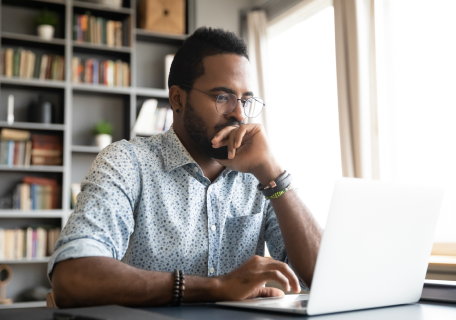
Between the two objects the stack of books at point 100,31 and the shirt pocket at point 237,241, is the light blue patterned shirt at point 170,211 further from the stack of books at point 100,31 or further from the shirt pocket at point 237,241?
the stack of books at point 100,31

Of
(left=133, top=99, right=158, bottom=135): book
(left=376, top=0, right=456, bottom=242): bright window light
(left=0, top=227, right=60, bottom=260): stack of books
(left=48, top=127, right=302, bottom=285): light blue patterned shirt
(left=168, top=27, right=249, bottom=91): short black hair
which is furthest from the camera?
(left=133, top=99, right=158, bottom=135): book

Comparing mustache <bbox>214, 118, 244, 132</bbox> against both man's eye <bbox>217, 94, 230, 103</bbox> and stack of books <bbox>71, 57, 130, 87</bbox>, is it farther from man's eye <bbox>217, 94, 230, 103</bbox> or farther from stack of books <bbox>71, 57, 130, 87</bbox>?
stack of books <bbox>71, 57, 130, 87</bbox>

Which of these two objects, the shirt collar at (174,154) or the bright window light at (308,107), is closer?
the shirt collar at (174,154)

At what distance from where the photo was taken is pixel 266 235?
160cm

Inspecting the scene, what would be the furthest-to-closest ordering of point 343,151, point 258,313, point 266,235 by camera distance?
1. point 343,151
2. point 266,235
3. point 258,313

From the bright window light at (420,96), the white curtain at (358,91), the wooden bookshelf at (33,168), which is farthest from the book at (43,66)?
the bright window light at (420,96)

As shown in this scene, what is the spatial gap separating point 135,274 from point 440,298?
646mm

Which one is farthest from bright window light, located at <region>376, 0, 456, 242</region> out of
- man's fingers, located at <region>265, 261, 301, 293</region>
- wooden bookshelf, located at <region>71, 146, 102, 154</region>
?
wooden bookshelf, located at <region>71, 146, 102, 154</region>

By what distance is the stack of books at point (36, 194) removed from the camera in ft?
11.7

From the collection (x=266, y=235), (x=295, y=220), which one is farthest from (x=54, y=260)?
(x=266, y=235)

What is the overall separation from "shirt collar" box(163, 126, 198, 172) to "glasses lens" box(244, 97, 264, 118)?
0.78ft

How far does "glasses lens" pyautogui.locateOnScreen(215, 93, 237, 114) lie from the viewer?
151cm

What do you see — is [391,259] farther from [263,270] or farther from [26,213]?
[26,213]

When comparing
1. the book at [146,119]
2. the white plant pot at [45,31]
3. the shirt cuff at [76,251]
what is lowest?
the shirt cuff at [76,251]
